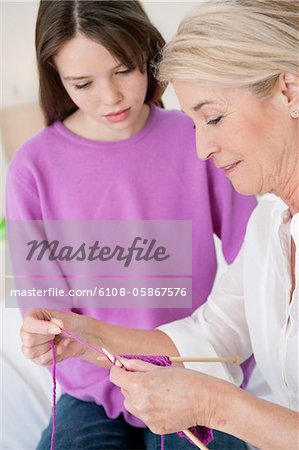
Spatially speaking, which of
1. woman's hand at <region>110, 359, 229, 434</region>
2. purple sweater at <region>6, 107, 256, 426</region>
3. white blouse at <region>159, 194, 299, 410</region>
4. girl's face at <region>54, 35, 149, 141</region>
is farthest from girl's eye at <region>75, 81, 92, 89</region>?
woman's hand at <region>110, 359, 229, 434</region>

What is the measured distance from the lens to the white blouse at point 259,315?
3.94 feet

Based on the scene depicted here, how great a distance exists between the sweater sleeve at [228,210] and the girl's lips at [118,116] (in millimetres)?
229

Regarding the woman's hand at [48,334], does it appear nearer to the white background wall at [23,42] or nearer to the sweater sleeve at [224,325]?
the sweater sleeve at [224,325]

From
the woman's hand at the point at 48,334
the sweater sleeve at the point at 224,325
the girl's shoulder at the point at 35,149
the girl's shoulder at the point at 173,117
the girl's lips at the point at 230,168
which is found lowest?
the sweater sleeve at the point at 224,325

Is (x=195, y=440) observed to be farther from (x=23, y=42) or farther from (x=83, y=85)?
(x=23, y=42)

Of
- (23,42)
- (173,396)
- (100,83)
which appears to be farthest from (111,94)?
(23,42)

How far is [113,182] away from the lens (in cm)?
149

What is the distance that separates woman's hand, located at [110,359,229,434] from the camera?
0.94 metres

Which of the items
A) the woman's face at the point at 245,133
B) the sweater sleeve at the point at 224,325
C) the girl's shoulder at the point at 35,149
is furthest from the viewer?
the girl's shoulder at the point at 35,149

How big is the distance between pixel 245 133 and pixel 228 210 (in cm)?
47

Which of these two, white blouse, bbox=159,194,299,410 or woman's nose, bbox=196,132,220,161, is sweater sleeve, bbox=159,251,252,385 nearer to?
white blouse, bbox=159,194,299,410

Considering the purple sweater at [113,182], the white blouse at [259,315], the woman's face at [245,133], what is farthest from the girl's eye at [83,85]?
the white blouse at [259,315]

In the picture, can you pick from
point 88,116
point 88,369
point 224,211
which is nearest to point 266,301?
point 224,211

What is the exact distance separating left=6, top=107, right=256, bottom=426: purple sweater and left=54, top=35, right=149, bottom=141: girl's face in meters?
0.09
